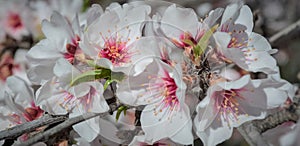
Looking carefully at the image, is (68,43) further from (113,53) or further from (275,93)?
(275,93)

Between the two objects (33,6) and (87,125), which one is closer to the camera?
(87,125)

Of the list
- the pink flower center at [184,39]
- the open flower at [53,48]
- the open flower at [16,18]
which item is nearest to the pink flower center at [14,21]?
the open flower at [16,18]

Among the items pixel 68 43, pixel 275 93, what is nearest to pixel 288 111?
pixel 275 93

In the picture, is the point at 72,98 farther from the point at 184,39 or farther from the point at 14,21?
the point at 14,21

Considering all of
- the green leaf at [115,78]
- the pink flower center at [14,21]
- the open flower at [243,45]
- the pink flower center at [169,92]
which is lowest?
the pink flower center at [169,92]

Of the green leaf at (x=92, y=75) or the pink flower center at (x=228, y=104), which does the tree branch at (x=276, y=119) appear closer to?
the pink flower center at (x=228, y=104)

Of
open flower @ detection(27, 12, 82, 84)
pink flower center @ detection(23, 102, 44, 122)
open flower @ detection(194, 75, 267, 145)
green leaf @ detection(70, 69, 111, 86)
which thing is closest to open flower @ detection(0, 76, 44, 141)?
pink flower center @ detection(23, 102, 44, 122)

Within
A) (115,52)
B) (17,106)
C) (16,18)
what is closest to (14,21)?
(16,18)
